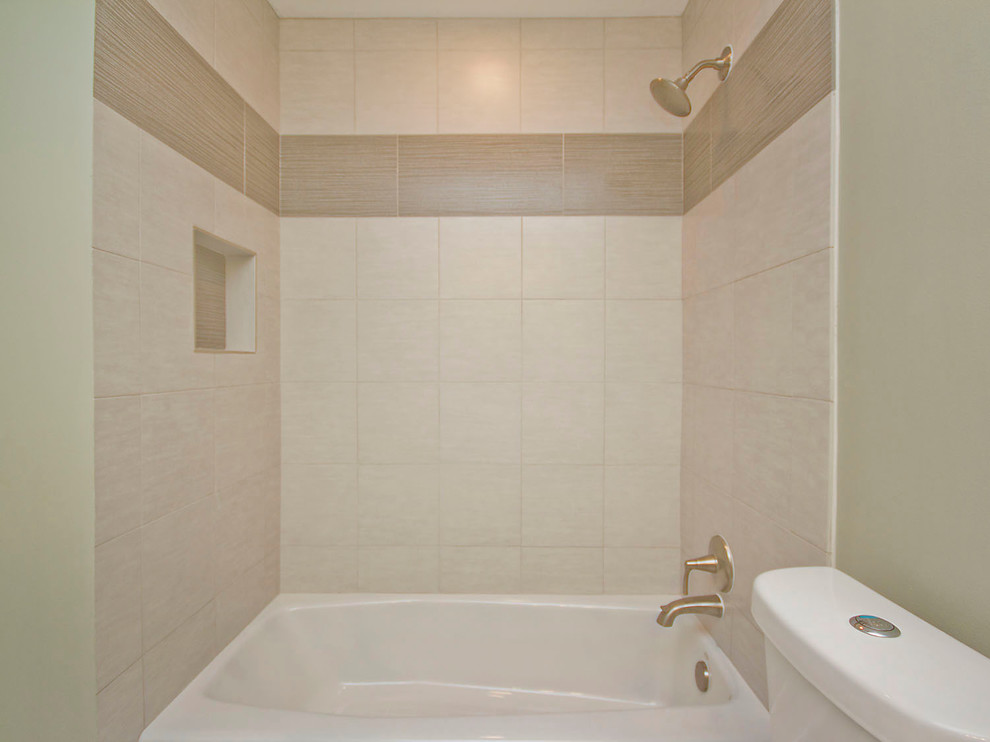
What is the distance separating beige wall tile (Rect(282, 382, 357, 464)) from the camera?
1908 millimetres

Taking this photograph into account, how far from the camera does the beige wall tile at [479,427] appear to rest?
191cm

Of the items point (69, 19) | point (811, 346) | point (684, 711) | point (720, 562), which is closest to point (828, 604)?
point (811, 346)

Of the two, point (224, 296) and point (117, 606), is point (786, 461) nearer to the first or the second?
point (117, 606)

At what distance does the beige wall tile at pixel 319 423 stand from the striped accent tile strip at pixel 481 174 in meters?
0.70

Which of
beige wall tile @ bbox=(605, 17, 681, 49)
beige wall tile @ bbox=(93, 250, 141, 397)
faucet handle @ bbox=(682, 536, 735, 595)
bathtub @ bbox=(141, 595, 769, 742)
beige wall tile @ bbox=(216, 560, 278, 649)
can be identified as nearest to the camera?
beige wall tile @ bbox=(93, 250, 141, 397)

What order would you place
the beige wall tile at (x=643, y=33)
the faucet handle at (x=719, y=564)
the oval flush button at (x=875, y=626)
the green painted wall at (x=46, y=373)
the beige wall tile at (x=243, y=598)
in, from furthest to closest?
the beige wall tile at (x=643, y=33) < the beige wall tile at (x=243, y=598) < the faucet handle at (x=719, y=564) < the green painted wall at (x=46, y=373) < the oval flush button at (x=875, y=626)

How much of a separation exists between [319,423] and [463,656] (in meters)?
0.93

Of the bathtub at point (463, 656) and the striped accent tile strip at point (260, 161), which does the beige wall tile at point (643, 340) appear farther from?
the striped accent tile strip at point (260, 161)

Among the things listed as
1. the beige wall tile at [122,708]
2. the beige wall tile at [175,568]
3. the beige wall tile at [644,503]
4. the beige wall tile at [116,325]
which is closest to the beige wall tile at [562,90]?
the beige wall tile at [644,503]

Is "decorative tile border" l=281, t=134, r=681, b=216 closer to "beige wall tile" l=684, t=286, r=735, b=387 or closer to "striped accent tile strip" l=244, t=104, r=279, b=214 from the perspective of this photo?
"striped accent tile strip" l=244, t=104, r=279, b=214

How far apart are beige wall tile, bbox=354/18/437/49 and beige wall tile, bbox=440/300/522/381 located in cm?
91

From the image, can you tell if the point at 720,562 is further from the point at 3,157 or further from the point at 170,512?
the point at 3,157

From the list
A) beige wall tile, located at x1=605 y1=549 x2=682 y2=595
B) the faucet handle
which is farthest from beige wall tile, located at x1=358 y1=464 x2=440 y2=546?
the faucet handle

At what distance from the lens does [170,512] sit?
4.11 ft
